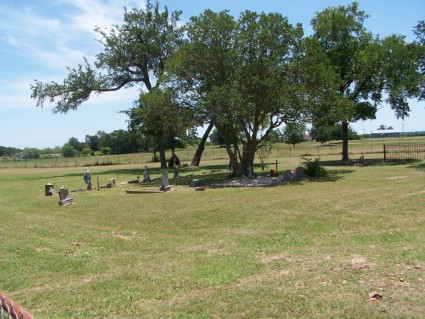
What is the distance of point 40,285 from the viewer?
22.1 feet

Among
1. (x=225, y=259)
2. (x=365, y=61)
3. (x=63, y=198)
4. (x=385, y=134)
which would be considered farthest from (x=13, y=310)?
(x=385, y=134)

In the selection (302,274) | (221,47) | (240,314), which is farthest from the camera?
(221,47)

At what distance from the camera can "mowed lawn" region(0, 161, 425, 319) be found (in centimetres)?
539

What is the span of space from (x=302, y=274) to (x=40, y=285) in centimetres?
407

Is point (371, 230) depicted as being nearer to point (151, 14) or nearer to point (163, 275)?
point (163, 275)

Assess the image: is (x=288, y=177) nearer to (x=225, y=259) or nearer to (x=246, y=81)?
(x=246, y=81)

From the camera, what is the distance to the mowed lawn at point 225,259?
539 centimetres

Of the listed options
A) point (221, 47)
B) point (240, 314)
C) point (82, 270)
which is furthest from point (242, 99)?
point (240, 314)

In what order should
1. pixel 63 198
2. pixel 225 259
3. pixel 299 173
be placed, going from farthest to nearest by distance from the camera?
pixel 299 173
pixel 63 198
pixel 225 259

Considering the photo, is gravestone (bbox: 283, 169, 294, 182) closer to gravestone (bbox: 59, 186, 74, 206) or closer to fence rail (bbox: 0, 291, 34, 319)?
gravestone (bbox: 59, 186, 74, 206)

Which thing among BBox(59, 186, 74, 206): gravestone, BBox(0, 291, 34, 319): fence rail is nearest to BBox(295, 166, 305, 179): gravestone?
BBox(59, 186, 74, 206): gravestone

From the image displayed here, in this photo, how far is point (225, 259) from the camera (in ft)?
25.3

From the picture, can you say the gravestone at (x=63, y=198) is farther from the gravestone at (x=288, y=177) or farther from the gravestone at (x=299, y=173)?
the gravestone at (x=299, y=173)

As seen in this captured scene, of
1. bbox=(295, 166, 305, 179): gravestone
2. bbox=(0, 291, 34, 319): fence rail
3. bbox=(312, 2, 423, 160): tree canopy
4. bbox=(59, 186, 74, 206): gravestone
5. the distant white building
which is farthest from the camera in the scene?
the distant white building
